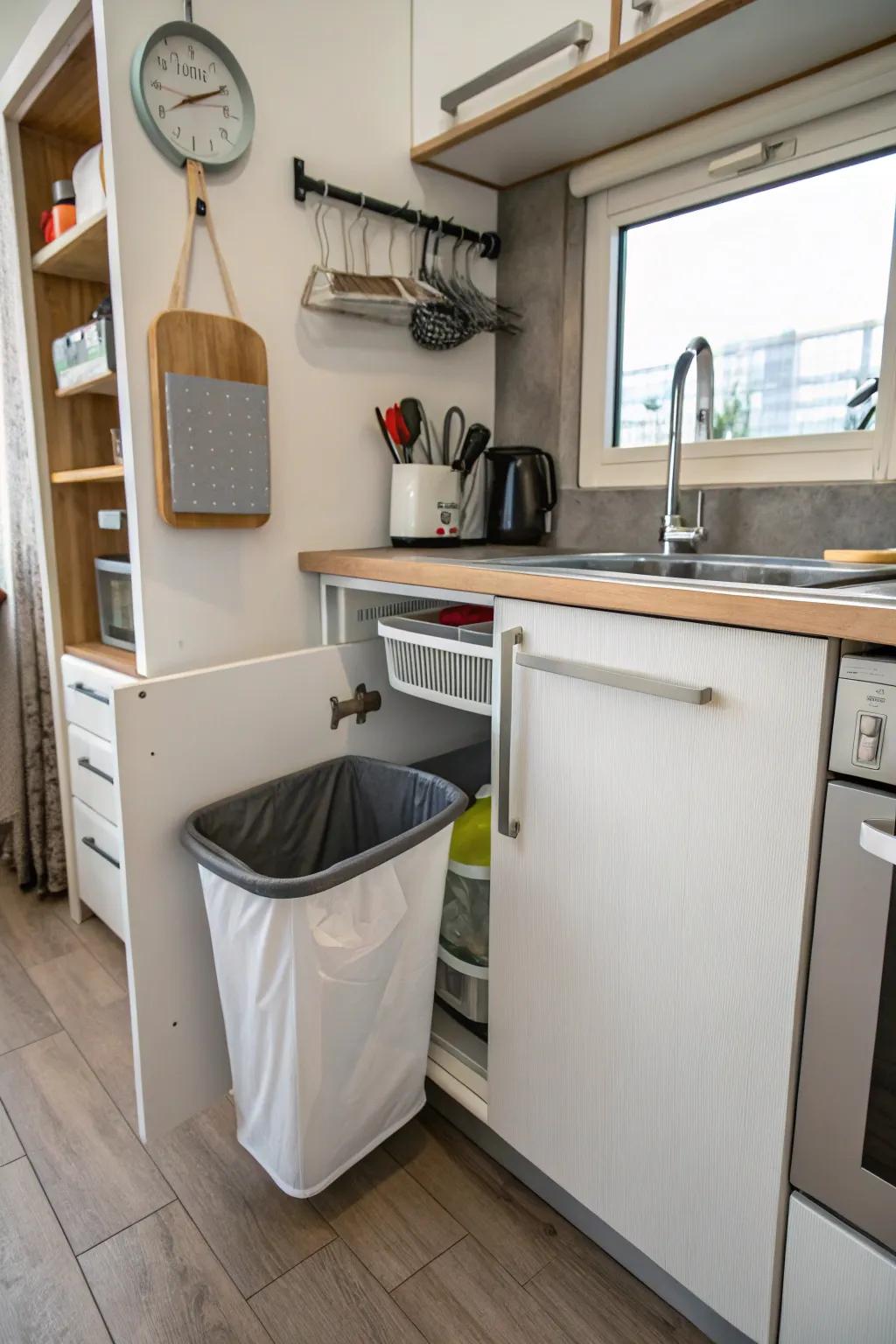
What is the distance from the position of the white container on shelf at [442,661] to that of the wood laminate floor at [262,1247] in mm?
785

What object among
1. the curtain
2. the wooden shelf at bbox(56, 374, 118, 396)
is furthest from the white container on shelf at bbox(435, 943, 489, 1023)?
the wooden shelf at bbox(56, 374, 118, 396)

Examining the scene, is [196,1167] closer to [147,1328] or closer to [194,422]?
[147,1328]

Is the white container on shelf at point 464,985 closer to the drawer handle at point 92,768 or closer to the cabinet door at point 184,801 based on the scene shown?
the cabinet door at point 184,801

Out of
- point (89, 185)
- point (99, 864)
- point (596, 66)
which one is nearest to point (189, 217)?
point (89, 185)

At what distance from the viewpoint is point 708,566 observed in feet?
4.68

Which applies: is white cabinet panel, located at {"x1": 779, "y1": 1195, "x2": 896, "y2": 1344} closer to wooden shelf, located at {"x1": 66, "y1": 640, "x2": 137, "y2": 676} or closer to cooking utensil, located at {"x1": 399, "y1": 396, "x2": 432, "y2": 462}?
wooden shelf, located at {"x1": 66, "y1": 640, "x2": 137, "y2": 676}

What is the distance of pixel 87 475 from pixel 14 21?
1.30 m

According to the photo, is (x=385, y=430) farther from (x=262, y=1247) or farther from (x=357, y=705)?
(x=262, y=1247)

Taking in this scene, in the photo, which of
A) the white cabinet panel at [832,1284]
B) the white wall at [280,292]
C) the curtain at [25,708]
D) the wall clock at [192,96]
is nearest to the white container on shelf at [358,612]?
the white wall at [280,292]

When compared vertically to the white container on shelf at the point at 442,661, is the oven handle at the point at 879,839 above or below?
below

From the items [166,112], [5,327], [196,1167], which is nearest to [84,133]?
[5,327]

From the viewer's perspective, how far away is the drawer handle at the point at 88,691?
1606 mm

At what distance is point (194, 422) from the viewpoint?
4.14 ft

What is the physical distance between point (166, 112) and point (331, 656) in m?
0.91
